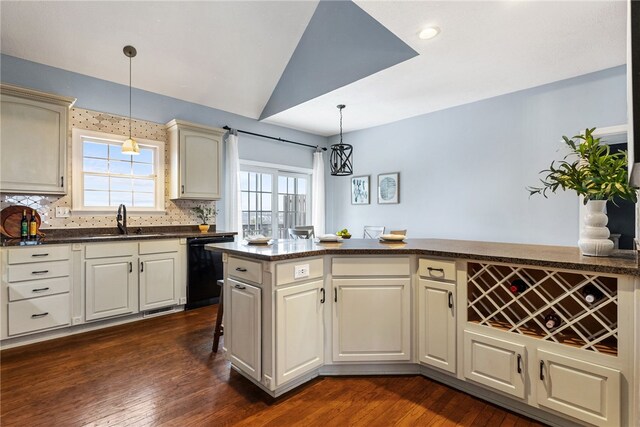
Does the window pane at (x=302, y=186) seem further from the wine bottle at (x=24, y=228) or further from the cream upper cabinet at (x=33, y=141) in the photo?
the wine bottle at (x=24, y=228)

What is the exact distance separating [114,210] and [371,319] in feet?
11.1

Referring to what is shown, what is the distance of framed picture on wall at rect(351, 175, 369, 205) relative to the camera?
5.57 meters

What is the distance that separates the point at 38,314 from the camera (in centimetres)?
286

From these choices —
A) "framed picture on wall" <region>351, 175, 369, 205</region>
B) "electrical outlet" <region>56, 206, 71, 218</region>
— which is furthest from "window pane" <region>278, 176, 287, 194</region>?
"electrical outlet" <region>56, 206, 71, 218</region>

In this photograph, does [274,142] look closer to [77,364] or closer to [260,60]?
[260,60]

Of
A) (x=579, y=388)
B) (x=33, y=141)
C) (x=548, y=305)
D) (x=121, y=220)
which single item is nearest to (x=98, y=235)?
(x=121, y=220)

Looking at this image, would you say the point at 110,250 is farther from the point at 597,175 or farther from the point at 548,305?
the point at 597,175

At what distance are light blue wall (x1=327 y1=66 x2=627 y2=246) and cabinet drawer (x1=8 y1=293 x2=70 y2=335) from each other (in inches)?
169

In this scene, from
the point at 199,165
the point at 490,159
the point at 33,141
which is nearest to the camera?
the point at 33,141

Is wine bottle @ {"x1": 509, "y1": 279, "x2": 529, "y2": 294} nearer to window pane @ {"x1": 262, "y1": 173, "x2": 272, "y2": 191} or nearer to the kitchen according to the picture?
the kitchen

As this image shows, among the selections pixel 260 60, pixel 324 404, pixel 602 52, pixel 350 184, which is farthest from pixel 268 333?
pixel 350 184

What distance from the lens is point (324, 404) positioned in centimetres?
195

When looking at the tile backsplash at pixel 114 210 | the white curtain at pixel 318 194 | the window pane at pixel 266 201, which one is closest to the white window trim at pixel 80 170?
the tile backsplash at pixel 114 210

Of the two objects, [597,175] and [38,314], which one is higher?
[597,175]
